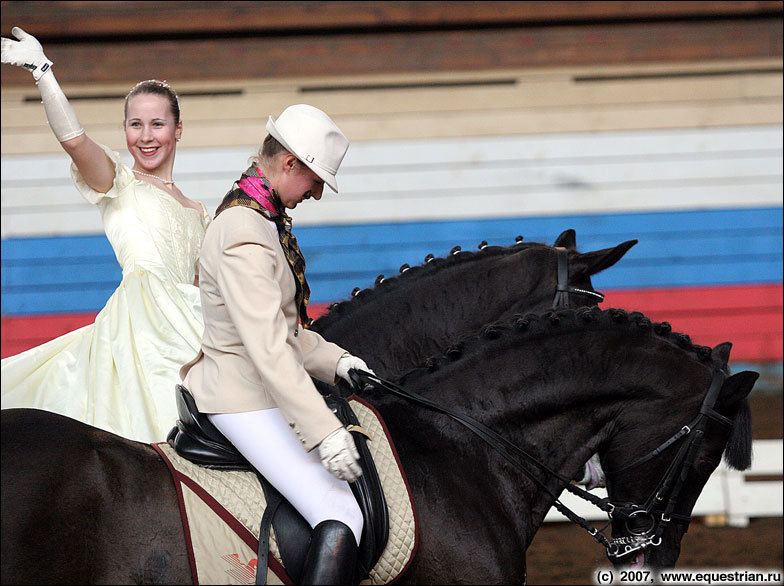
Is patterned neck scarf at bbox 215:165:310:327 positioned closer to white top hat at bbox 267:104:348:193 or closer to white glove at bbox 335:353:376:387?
white top hat at bbox 267:104:348:193

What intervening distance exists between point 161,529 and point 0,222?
270 inches

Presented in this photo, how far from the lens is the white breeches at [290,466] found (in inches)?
89.6

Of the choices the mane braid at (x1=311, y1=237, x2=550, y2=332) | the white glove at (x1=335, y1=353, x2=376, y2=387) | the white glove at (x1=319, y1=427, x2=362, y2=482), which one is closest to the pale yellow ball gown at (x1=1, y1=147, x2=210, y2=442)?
the mane braid at (x1=311, y1=237, x2=550, y2=332)

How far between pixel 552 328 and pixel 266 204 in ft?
3.19

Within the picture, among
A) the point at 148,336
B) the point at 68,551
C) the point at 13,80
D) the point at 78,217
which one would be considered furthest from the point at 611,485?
the point at 13,80

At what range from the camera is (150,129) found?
3775 millimetres

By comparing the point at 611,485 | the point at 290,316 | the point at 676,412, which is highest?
the point at 290,316

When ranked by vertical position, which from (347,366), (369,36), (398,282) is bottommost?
(347,366)

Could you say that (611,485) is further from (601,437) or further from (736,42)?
(736,42)

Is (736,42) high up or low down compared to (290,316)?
up

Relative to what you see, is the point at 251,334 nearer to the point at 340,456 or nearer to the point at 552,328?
the point at 340,456

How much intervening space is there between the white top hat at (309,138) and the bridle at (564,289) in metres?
1.29

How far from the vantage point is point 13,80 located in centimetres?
816

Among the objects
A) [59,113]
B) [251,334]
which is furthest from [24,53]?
[251,334]
